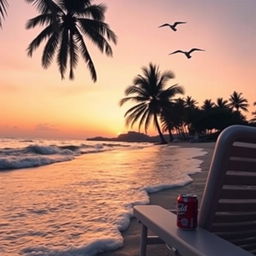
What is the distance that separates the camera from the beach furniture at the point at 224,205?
1.53 metres

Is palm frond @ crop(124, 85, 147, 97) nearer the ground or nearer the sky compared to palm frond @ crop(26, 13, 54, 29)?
nearer the ground

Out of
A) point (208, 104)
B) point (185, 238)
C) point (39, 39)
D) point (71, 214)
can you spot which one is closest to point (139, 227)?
point (71, 214)

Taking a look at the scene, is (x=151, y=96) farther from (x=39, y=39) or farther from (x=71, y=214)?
(x=71, y=214)

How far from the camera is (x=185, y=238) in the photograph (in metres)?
1.50

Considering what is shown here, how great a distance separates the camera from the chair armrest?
1339 mm

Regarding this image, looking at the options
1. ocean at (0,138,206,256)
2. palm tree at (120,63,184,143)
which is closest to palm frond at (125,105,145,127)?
palm tree at (120,63,184,143)

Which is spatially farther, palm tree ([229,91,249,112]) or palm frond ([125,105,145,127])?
palm tree ([229,91,249,112])

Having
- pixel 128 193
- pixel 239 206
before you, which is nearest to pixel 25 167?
pixel 128 193

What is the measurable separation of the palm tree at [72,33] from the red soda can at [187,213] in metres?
20.3

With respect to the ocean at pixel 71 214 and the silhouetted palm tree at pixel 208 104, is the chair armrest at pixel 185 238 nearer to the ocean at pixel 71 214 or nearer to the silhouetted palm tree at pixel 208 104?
the ocean at pixel 71 214

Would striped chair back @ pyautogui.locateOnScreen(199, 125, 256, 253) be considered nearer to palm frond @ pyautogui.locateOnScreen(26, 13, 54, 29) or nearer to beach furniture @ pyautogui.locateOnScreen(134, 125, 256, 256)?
beach furniture @ pyautogui.locateOnScreen(134, 125, 256, 256)

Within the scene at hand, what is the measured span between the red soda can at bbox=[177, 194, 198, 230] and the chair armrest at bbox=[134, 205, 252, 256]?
0.03 metres

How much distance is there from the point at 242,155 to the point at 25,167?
12555mm

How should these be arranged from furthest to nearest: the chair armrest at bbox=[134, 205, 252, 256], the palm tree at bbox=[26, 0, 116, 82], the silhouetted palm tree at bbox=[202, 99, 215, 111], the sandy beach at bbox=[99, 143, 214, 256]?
the silhouetted palm tree at bbox=[202, 99, 215, 111], the palm tree at bbox=[26, 0, 116, 82], the sandy beach at bbox=[99, 143, 214, 256], the chair armrest at bbox=[134, 205, 252, 256]
